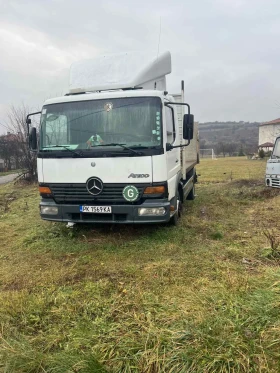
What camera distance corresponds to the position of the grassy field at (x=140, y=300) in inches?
91.5

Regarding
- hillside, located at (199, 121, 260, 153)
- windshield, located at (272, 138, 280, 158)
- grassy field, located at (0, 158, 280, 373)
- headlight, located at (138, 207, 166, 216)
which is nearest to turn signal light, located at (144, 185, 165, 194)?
headlight, located at (138, 207, 166, 216)

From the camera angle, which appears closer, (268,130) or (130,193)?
(130,193)

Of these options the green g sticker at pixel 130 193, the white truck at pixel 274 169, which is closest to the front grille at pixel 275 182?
the white truck at pixel 274 169

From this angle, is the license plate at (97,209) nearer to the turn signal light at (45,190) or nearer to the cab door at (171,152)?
the turn signal light at (45,190)

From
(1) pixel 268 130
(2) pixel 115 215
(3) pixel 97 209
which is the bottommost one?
(2) pixel 115 215

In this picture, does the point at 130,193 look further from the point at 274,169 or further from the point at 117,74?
the point at 274,169

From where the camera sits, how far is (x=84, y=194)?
501 cm

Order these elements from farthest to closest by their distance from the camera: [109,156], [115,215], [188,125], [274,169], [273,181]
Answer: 1. [273,181]
2. [274,169]
3. [188,125]
4. [115,215]
5. [109,156]

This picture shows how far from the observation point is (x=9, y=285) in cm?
397

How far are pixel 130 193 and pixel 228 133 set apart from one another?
67.8 m

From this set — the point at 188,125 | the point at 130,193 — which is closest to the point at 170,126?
the point at 188,125

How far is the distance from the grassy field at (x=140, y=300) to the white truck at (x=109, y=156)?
0.64 metres

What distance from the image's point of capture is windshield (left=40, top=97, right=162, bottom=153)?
4770mm

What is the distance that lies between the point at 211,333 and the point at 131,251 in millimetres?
2599
